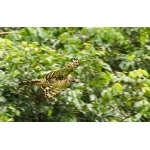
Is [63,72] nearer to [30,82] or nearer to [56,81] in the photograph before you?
[56,81]

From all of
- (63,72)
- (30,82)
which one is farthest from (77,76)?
(30,82)

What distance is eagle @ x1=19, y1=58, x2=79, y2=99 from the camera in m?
3.07

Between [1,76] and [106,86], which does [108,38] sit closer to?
[106,86]

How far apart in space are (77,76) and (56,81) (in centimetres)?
13

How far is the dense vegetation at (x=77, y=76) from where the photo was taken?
3.05m

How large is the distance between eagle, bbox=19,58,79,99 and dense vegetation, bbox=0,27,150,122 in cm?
3

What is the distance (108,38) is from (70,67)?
12.4 inches

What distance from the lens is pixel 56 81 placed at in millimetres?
3080

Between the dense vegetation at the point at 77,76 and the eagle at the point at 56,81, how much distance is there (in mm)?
27

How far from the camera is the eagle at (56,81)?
307cm

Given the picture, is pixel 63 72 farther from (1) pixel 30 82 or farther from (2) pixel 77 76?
(1) pixel 30 82

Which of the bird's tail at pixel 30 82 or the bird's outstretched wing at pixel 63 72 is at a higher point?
the bird's outstretched wing at pixel 63 72

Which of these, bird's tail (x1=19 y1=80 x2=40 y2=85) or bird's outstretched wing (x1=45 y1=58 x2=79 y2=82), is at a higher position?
bird's outstretched wing (x1=45 y1=58 x2=79 y2=82)
